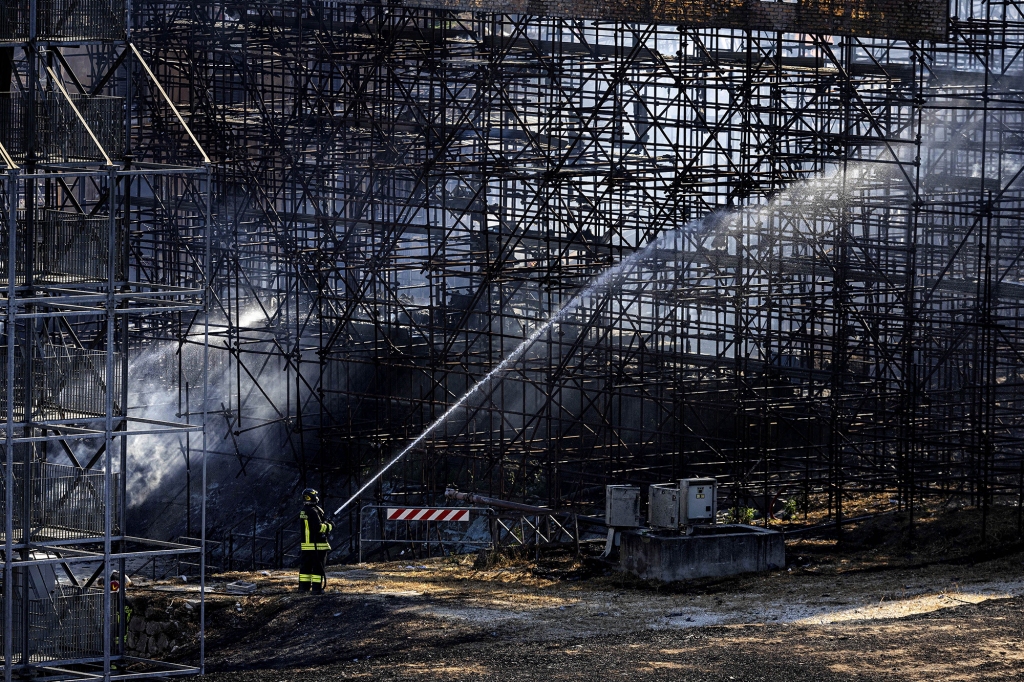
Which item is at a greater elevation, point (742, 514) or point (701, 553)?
point (742, 514)

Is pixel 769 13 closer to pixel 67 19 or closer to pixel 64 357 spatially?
pixel 67 19

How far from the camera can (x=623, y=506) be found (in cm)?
2144

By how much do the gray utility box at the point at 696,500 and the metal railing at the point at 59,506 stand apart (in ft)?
22.4

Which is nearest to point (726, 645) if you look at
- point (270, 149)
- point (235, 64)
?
point (270, 149)

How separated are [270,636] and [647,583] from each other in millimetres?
4470

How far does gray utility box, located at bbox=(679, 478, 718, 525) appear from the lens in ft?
69.0

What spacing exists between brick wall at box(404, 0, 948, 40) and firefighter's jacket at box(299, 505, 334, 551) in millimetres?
7873

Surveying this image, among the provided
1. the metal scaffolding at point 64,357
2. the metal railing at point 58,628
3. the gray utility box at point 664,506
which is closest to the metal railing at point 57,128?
the metal scaffolding at point 64,357

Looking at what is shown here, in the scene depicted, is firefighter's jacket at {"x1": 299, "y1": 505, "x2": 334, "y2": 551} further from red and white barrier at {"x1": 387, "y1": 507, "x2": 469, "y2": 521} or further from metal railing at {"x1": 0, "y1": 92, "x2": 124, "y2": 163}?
metal railing at {"x1": 0, "y1": 92, "x2": 124, "y2": 163}

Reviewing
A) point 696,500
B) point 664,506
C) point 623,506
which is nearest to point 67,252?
point 623,506

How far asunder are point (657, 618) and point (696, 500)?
2.57 meters

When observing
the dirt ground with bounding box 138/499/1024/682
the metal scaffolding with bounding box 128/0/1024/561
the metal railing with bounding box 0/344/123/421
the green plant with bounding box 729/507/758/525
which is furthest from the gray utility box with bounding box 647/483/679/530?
the metal railing with bounding box 0/344/123/421

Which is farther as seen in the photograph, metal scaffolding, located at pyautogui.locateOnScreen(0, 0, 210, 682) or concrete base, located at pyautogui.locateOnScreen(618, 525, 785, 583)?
concrete base, located at pyautogui.locateOnScreen(618, 525, 785, 583)

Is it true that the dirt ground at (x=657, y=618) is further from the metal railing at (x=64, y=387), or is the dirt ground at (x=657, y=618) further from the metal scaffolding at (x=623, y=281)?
the metal railing at (x=64, y=387)
